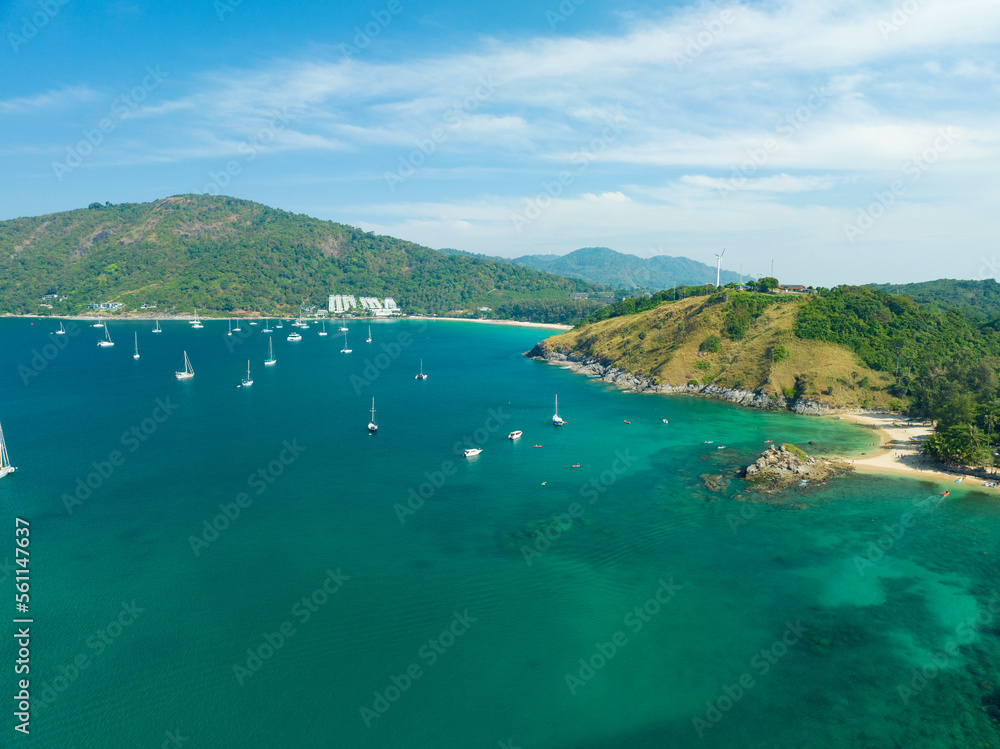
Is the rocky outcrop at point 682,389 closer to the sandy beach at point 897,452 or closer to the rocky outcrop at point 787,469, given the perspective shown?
the sandy beach at point 897,452

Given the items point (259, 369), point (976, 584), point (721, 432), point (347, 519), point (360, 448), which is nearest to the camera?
point (976, 584)

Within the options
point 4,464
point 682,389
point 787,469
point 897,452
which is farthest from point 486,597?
point 682,389

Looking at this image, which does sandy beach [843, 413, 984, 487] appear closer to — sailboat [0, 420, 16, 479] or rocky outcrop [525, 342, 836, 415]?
rocky outcrop [525, 342, 836, 415]

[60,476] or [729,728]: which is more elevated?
[60,476]

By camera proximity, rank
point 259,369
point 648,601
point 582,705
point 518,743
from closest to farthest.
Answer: point 518,743, point 582,705, point 648,601, point 259,369

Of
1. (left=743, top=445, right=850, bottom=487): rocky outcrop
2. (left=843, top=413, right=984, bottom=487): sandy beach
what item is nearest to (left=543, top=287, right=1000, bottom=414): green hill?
(left=843, top=413, right=984, bottom=487): sandy beach

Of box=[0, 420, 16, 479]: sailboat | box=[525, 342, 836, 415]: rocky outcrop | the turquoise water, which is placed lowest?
the turquoise water

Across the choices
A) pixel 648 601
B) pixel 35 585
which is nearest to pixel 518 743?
pixel 648 601

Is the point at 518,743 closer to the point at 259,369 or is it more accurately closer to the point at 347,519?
the point at 347,519
